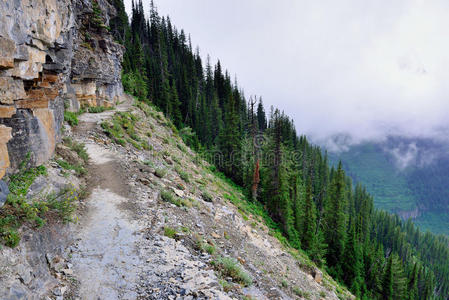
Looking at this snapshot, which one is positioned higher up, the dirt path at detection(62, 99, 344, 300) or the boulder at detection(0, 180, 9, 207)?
the boulder at detection(0, 180, 9, 207)

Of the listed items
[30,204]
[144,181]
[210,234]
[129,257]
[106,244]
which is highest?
[144,181]

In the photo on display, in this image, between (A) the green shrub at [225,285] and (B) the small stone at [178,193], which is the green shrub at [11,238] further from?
(B) the small stone at [178,193]

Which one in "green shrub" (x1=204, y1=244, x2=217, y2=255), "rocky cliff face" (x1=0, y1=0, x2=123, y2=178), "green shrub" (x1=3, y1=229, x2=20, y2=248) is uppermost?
"rocky cliff face" (x1=0, y1=0, x2=123, y2=178)

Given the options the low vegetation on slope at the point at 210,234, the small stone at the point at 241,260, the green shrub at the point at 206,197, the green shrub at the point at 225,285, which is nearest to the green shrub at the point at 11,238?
the low vegetation on slope at the point at 210,234

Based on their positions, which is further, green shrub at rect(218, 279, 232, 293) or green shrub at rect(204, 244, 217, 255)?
green shrub at rect(204, 244, 217, 255)

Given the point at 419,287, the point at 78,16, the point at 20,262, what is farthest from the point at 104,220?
the point at 419,287

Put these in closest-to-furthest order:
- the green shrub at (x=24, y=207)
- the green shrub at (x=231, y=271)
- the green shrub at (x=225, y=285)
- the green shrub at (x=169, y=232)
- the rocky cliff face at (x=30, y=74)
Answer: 1. the green shrub at (x=24, y=207)
2. the rocky cliff face at (x=30, y=74)
3. the green shrub at (x=225, y=285)
4. the green shrub at (x=231, y=271)
5. the green shrub at (x=169, y=232)

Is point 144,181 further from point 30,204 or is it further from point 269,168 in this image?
point 269,168

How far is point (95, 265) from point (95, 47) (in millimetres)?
22569

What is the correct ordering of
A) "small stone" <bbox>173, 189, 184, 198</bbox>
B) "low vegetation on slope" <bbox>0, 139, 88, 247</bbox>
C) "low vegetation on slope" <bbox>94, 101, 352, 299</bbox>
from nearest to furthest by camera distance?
"low vegetation on slope" <bbox>0, 139, 88, 247</bbox> < "low vegetation on slope" <bbox>94, 101, 352, 299</bbox> < "small stone" <bbox>173, 189, 184, 198</bbox>

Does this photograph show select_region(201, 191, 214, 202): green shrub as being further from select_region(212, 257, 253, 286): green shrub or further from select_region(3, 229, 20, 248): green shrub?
select_region(3, 229, 20, 248): green shrub

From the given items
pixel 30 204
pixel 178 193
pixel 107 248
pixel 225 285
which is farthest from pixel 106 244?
pixel 178 193

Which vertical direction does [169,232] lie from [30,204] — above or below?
below

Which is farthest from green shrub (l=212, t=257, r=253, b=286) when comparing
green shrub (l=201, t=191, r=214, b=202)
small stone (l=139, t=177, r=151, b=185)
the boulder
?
green shrub (l=201, t=191, r=214, b=202)
